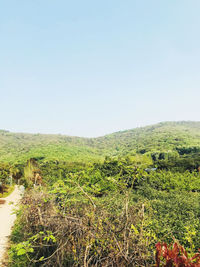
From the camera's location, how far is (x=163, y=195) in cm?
688

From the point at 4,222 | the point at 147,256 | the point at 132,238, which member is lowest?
the point at 4,222

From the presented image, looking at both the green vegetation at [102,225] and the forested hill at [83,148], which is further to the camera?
the forested hill at [83,148]

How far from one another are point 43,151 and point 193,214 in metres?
49.0

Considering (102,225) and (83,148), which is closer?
(102,225)

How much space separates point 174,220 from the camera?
14.2 feet

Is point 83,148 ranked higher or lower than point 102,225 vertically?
higher

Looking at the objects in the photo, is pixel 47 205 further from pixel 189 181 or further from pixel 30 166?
pixel 30 166

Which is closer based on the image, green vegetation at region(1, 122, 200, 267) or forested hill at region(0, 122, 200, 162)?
green vegetation at region(1, 122, 200, 267)

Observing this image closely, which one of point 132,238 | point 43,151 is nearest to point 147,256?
point 132,238

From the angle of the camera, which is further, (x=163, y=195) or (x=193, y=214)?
(x=163, y=195)

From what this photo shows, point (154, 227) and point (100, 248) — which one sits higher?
point (100, 248)

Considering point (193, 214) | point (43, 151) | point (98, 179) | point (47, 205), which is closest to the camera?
point (47, 205)

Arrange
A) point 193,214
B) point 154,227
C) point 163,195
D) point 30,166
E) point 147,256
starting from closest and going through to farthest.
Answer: point 147,256 → point 154,227 → point 193,214 → point 163,195 → point 30,166

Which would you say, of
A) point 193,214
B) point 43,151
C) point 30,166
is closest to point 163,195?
point 193,214
